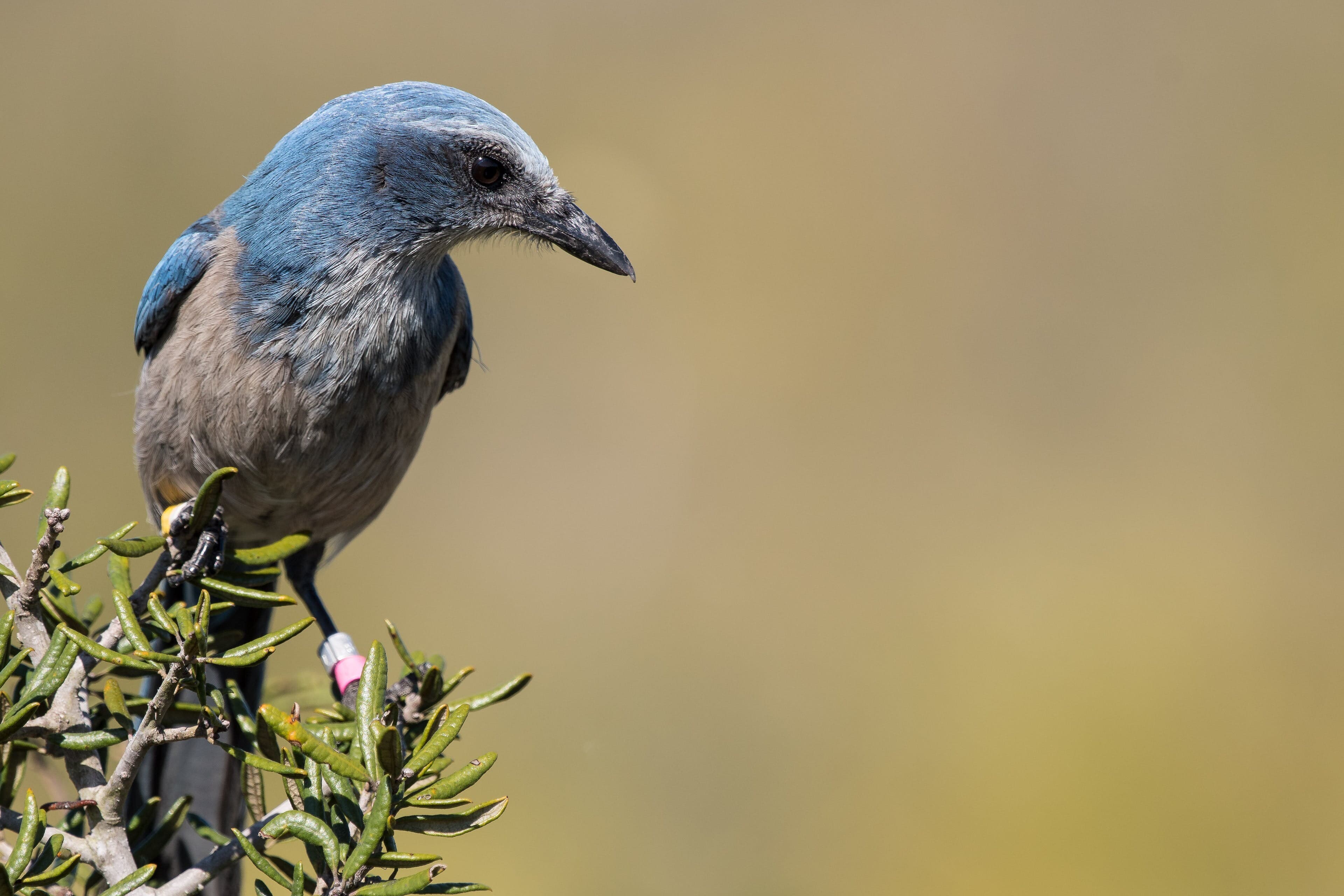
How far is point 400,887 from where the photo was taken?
4.60 feet

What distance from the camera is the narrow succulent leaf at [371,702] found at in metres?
1.54

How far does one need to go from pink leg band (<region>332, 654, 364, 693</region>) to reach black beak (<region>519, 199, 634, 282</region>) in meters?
1.10

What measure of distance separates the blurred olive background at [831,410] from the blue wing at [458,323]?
2.22 metres

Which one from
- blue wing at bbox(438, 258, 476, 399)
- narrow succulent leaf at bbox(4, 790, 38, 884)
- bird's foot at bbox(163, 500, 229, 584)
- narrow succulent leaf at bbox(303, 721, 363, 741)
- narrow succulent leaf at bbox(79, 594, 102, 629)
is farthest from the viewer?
blue wing at bbox(438, 258, 476, 399)

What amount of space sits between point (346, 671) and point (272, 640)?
0.95 m

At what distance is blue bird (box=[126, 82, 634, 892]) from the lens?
251 cm

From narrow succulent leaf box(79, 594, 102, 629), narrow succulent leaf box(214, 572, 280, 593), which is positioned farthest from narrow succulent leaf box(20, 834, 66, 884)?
narrow succulent leaf box(79, 594, 102, 629)

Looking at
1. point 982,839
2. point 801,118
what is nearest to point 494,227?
point 982,839

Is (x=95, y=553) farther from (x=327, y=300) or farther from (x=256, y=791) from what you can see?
(x=327, y=300)

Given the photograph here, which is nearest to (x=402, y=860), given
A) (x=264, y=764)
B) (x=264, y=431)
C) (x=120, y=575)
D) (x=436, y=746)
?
(x=436, y=746)

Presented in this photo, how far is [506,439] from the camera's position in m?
6.38

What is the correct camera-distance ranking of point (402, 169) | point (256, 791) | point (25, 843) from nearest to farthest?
point (25, 843)
point (256, 791)
point (402, 169)

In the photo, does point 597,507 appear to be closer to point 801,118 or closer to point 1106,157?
point 801,118

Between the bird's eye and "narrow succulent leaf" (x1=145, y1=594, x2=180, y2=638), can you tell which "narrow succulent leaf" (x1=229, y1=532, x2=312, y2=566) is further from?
the bird's eye
